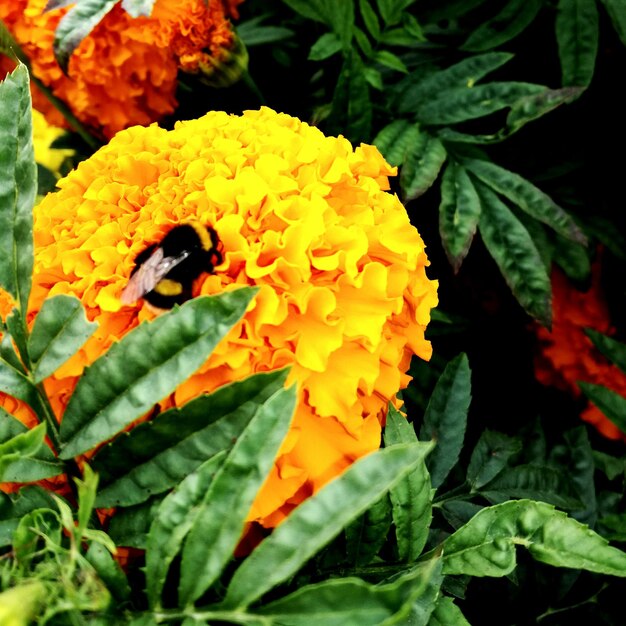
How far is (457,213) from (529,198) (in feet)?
0.31

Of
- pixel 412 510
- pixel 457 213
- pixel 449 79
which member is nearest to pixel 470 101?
pixel 449 79

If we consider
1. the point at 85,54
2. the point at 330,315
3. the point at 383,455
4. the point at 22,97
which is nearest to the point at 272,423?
the point at 383,455

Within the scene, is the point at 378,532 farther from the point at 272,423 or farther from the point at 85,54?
the point at 85,54

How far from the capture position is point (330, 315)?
1.92ft

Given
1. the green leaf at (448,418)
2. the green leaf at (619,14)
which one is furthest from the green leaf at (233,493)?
the green leaf at (619,14)

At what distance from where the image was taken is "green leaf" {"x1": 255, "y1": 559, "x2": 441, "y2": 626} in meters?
0.36

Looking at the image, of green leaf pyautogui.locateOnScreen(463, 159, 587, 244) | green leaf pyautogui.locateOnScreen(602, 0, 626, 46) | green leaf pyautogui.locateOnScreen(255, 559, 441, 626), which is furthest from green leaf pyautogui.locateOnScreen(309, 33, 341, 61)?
green leaf pyautogui.locateOnScreen(255, 559, 441, 626)

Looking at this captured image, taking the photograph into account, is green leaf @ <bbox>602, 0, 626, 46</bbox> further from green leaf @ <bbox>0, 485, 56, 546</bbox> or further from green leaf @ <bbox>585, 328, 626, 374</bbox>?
green leaf @ <bbox>0, 485, 56, 546</bbox>

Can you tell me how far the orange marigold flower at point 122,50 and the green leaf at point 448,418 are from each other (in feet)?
1.57

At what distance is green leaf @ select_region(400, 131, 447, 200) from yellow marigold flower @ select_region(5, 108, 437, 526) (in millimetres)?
166

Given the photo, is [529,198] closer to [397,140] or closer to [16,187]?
[397,140]

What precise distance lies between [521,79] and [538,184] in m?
0.16

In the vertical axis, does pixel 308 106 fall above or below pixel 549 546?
above

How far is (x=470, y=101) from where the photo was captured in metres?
0.92
